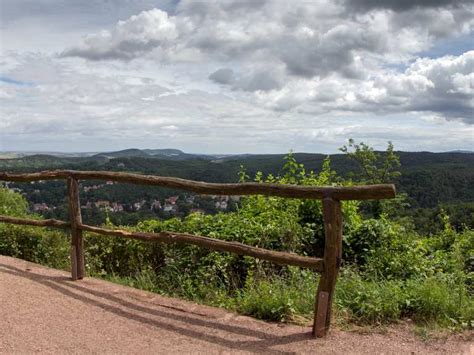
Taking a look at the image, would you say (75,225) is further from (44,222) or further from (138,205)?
(138,205)

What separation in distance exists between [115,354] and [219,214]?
3.82 metres

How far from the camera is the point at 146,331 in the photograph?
4289mm

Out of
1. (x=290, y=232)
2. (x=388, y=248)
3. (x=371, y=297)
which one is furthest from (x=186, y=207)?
(x=371, y=297)

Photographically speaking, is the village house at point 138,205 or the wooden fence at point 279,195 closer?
the wooden fence at point 279,195

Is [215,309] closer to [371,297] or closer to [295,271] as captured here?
[295,271]

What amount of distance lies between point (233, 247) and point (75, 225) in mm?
2437

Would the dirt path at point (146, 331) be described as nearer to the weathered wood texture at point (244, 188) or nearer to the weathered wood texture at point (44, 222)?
the weathered wood texture at point (44, 222)

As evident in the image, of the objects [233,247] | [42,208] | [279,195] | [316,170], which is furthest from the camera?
[42,208]

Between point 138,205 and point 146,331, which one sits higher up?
point 146,331

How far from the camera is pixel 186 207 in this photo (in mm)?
10250

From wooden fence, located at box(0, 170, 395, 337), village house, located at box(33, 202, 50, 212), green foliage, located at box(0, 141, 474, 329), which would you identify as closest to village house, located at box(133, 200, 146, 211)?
village house, located at box(33, 202, 50, 212)


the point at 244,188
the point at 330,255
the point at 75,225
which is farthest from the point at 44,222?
the point at 330,255

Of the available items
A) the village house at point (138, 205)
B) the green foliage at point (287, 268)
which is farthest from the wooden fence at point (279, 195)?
the village house at point (138, 205)

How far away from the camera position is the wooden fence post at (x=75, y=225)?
5.96m
